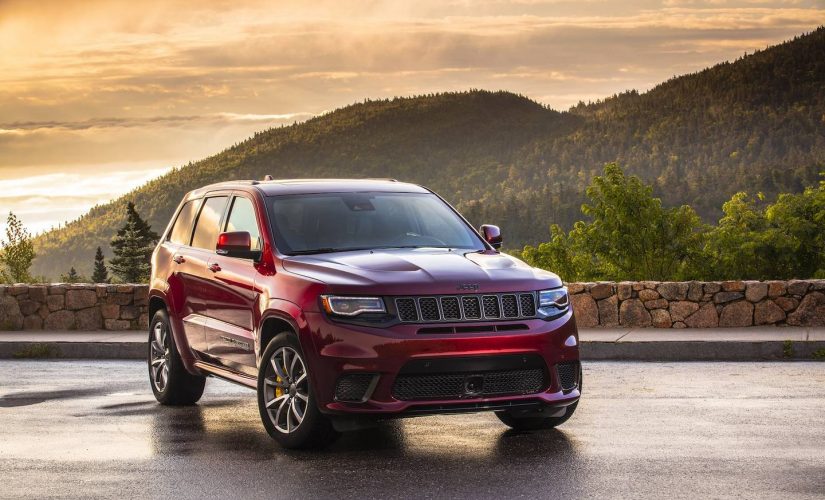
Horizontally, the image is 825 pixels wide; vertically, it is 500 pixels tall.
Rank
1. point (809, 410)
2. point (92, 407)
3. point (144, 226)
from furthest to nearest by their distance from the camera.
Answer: point (144, 226) < point (92, 407) < point (809, 410)

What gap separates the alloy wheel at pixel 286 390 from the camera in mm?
8438

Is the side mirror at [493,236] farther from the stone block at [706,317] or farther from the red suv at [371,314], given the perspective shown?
the stone block at [706,317]

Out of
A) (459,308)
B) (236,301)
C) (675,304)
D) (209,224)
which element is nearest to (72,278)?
(675,304)

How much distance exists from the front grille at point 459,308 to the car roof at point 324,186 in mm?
1910

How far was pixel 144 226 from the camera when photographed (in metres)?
122

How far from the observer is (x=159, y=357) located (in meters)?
11.3

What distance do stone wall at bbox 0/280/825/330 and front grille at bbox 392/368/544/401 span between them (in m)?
9.06

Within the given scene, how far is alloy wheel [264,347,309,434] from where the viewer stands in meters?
8.44

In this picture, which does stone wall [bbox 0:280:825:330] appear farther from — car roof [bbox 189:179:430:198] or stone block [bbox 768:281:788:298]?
car roof [bbox 189:179:430:198]

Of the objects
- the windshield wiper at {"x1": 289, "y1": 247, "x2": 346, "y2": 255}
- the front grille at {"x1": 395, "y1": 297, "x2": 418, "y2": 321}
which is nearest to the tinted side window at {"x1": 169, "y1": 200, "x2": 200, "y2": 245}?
the windshield wiper at {"x1": 289, "y1": 247, "x2": 346, "y2": 255}

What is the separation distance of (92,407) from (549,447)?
4.58 m

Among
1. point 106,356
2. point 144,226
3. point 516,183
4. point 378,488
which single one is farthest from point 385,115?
point 378,488

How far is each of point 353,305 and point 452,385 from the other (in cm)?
82

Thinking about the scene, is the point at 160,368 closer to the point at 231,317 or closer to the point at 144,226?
the point at 231,317
